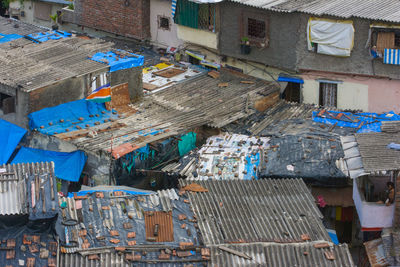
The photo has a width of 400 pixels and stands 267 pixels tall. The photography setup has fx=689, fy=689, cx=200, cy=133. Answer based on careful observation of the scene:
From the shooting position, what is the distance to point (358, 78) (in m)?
29.6

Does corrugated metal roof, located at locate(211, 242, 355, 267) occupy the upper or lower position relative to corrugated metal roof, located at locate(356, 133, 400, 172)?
lower

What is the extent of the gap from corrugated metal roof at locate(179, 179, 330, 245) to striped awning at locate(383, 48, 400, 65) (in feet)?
34.1

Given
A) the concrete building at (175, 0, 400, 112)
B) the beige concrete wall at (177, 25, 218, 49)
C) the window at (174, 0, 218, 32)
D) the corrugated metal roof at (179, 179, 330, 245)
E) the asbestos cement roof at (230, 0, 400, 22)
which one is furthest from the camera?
the beige concrete wall at (177, 25, 218, 49)

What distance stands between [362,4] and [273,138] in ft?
25.3

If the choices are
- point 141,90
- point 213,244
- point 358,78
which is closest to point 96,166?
point 141,90

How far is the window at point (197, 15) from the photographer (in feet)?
104

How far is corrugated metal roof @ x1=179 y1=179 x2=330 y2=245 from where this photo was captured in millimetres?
17333

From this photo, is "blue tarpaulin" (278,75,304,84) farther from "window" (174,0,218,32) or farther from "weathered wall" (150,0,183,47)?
"weathered wall" (150,0,183,47)

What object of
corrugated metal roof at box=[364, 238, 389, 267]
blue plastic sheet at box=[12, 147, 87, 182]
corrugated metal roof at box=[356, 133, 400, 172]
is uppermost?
corrugated metal roof at box=[356, 133, 400, 172]

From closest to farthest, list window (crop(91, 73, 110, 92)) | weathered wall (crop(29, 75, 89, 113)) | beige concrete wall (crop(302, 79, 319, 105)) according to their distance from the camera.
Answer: weathered wall (crop(29, 75, 89, 113))
window (crop(91, 73, 110, 92))
beige concrete wall (crop(302, 79, 319, 105))

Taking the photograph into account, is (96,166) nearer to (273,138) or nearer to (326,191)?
(273,138)

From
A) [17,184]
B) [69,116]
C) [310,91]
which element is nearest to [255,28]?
[310,91]

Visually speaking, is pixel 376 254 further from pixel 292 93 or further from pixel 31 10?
pixel 31 10

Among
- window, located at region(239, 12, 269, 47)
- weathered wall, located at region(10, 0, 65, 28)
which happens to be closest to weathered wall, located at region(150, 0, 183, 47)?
window, located at region(239, 12, 269, 47)
